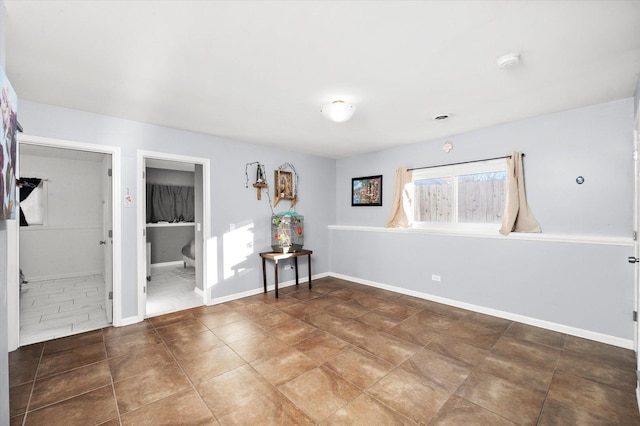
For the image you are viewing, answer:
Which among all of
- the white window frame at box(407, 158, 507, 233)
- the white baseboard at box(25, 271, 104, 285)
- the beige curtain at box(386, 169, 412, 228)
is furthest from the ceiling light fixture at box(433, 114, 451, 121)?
the white baseboard at box(25, 271, 104, 285)

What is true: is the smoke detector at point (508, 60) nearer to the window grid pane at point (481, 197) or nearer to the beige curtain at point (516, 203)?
the beige curtain at point (516, 203)

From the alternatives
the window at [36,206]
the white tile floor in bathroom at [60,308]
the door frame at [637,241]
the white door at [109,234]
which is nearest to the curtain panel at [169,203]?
the window at [36,206]

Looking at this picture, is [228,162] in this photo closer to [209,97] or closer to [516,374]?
[209,97]

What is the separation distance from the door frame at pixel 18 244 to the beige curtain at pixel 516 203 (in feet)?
15.1

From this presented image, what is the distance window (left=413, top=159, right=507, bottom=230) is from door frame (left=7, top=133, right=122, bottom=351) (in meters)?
4.07

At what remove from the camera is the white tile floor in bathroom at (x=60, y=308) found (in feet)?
10.3

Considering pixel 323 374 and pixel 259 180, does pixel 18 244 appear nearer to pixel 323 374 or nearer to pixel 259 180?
pixel 259 180

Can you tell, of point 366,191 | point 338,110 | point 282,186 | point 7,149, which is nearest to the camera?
point 7,149

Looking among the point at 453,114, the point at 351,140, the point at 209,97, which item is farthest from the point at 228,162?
the point at 453,114

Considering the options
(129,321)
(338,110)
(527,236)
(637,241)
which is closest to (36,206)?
(129,321)

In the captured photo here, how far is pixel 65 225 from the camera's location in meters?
5.60

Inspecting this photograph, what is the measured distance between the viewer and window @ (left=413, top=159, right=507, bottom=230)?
12.1 ft

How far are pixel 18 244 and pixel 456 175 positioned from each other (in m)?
5.11

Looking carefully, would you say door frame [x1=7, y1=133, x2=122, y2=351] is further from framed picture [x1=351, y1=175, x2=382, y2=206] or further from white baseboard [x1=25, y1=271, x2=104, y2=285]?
framed picture [x1=351, y1=175, x2=382, y2=206]
